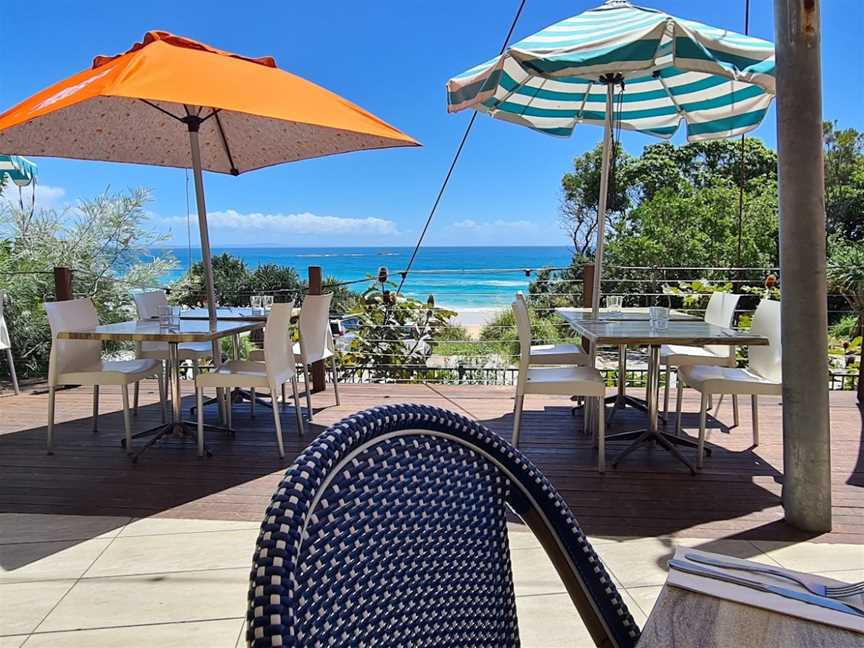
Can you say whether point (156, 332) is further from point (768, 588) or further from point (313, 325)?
point (768, 588)

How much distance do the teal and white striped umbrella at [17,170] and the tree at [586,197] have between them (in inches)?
747

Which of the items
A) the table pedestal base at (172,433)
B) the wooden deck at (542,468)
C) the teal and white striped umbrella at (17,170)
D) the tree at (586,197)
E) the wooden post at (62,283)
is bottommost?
the wooden deck at (542,468)

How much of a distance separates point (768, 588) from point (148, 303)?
4962 millimetres

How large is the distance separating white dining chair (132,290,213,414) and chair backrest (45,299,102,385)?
38 cm

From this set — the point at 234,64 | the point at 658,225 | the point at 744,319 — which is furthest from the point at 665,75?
the point at 658,225

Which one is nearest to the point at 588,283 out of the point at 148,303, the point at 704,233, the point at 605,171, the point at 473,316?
the point at 605,171

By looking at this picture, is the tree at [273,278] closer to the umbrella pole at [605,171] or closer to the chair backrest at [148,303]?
the chair backrest at [148,303]

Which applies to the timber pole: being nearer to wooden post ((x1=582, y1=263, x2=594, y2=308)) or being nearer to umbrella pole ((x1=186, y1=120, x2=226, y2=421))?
wooden post ((x1=582, y1=263, x2=594, y2=308))

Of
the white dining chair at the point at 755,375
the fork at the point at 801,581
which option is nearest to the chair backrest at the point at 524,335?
the white dining chair at the point at 755,375

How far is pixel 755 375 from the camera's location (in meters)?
3.66

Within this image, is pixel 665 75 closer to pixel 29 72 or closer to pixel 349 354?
pixel 349 354

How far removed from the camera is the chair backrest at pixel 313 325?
14.3ft

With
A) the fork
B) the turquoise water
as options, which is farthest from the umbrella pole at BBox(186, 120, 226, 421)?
the turquoise water

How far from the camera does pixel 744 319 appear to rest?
708 cm
